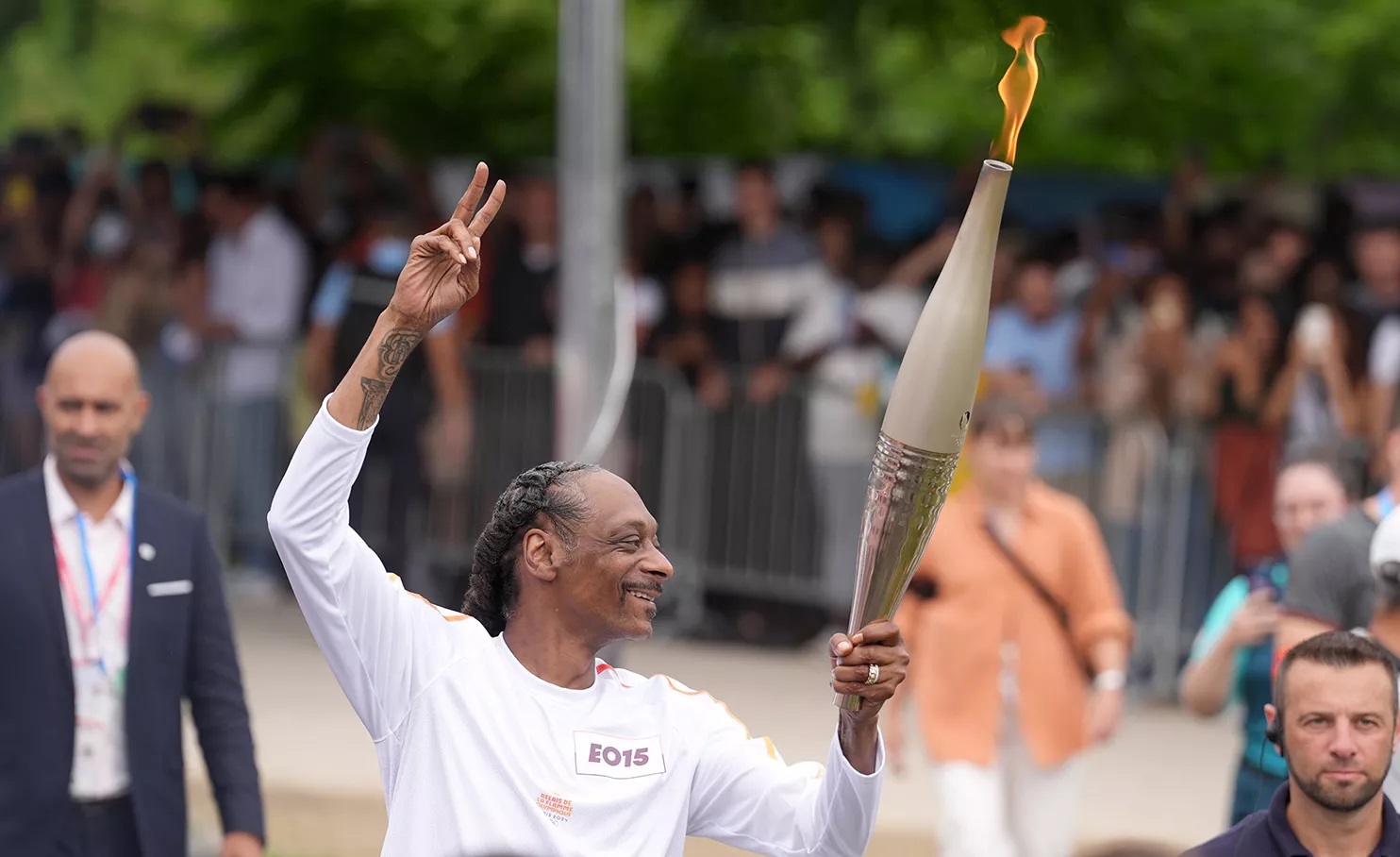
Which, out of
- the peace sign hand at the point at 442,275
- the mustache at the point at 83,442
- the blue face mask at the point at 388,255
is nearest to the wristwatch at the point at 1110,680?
the mustache at the point at 83,442

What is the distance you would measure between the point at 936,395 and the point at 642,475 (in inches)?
356

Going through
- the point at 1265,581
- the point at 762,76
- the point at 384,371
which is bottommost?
the point at 1265,581

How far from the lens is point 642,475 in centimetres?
1285

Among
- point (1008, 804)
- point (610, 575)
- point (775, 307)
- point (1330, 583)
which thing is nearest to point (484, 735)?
point (610, 575)

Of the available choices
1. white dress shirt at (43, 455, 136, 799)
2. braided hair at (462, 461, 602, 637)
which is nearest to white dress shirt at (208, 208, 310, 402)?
white dress shirt at (43, 455, 136, 799)

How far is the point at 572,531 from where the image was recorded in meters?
4.31

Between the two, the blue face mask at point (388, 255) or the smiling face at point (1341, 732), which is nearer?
the smiling face at point (1341, 732)

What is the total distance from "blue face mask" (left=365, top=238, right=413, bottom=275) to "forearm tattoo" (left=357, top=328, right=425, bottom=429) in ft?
25.7

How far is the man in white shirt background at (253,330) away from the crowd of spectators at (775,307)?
0.01 meters

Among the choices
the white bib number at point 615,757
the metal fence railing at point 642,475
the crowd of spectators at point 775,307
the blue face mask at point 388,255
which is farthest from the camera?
the metal fence railing at point 642,475

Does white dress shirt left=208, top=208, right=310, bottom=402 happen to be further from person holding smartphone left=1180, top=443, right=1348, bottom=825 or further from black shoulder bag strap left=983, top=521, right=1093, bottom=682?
person holding smartphone left=1180, top=443, right=1348, bottom=825

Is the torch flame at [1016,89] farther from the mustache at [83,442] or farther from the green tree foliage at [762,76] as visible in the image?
the green tree foliage at [762,76]

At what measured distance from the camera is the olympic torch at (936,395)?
12.6 feet

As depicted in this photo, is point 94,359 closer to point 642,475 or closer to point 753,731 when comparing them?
point 753,731
